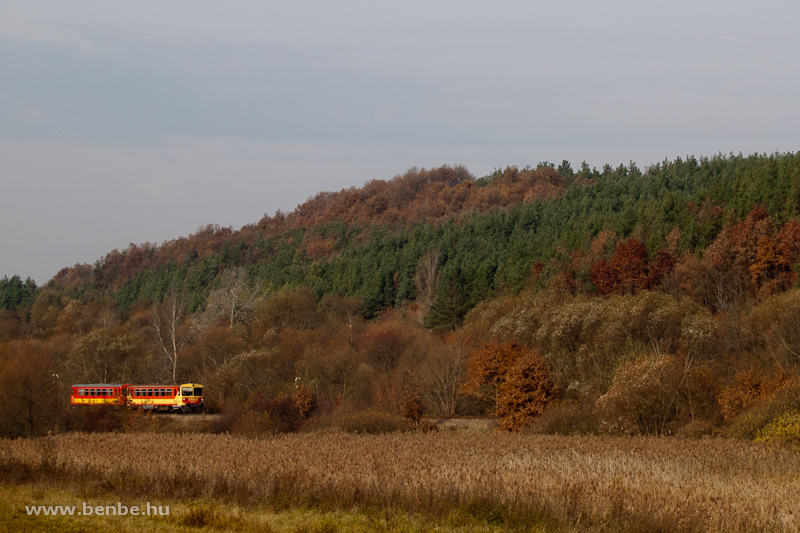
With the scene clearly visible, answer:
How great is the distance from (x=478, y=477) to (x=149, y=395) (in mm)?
48181

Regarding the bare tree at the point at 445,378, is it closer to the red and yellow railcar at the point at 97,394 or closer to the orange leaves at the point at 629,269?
the orange leaves at the point at 629,269

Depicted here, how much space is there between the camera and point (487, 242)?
340 feet

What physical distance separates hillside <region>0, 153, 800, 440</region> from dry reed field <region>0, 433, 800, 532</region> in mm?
14981

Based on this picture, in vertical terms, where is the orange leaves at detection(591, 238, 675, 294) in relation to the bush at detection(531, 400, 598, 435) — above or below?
above

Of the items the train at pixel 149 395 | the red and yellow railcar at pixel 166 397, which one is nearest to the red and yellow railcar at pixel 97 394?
the train at pixel 149 395

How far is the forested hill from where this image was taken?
2795 inches

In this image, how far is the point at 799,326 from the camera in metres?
43.7

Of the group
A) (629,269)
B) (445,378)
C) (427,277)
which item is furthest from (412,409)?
(427,277)

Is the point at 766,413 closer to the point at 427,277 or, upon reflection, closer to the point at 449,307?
the point at 449,307

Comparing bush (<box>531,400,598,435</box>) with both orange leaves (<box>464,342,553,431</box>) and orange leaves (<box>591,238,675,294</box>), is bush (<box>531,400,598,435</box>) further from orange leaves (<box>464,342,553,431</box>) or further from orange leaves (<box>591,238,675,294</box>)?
orange leaves (<box>591,238,675,294</box>)

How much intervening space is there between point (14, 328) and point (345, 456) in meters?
129

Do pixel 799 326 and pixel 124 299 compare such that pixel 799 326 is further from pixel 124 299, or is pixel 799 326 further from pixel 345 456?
pixel 124 299

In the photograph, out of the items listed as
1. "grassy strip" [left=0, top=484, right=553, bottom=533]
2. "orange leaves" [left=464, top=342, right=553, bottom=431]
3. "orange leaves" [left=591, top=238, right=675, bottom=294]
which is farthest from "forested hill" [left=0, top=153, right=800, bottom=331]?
"grassy strip" [left=0, top=484, right=553, bottom=533]

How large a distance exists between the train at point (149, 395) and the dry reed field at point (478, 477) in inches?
1242
